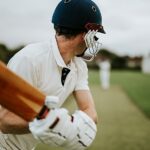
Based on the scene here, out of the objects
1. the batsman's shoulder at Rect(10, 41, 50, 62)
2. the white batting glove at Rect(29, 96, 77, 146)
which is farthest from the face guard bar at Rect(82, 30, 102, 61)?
the white batting glove at Rect(29, 96, 77, 146)

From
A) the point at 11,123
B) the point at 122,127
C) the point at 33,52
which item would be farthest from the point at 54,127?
the point at 122,127

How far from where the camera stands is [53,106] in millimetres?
2146

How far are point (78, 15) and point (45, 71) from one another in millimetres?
473

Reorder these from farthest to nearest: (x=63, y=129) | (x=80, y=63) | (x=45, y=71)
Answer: (x=80, y=63) → (x=45, y=71) → (x=63, y=129)

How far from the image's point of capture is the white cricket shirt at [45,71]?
319cm

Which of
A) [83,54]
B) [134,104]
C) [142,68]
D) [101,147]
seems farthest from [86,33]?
[142,68]

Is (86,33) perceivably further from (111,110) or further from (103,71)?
(103,71)

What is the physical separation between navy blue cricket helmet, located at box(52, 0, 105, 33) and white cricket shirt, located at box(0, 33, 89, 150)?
177 mm

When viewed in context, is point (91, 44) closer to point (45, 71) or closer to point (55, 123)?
point (45, 71)

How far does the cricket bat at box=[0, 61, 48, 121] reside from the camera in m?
2.06

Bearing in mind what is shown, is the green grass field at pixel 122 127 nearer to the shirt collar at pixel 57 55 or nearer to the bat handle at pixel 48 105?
the shirt collar at pixel 57 55

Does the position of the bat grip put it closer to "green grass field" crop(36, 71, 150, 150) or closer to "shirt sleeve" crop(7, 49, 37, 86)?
"shirt sleeve" crop(7, 49, 37, 86)

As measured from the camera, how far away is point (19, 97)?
210 cm

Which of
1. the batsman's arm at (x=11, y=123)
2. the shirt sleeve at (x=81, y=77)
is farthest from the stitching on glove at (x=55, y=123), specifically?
the shirt sleeve at (x=81, y=77)
